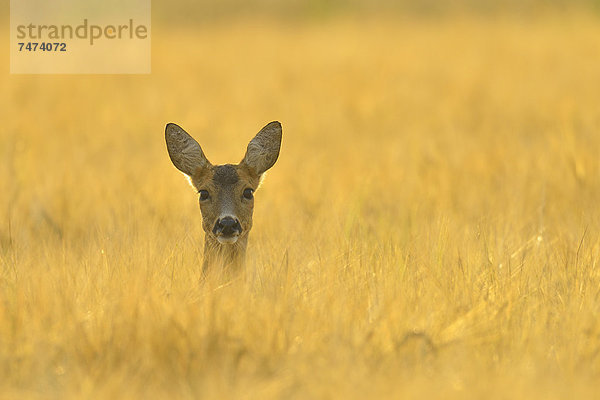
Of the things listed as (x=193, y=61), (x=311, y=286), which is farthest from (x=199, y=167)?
(x=193, y=61)

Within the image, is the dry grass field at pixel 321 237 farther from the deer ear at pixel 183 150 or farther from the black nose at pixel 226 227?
the deer ear at pixel 183 150

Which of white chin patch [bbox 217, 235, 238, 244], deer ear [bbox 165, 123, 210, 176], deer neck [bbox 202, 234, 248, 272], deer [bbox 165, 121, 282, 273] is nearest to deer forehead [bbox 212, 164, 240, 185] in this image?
deer [bbox 165, 121, 282, 273]

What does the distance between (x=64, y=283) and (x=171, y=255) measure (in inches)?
25.0

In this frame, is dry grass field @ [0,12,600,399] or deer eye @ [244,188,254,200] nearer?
dry grass field @ [0,12,600,399]

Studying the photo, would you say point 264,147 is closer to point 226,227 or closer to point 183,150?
point 183,150

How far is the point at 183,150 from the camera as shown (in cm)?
532

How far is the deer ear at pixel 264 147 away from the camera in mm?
5344

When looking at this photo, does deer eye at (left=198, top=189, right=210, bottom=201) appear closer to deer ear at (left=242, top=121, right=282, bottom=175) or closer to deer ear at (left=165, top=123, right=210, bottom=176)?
deer ear at (left=165, top=123, right=210, bottom=176)

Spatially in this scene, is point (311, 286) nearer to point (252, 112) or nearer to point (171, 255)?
point (171, 255)

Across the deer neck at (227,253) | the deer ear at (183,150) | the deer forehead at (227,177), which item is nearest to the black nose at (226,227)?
the deer neck at (227,253)

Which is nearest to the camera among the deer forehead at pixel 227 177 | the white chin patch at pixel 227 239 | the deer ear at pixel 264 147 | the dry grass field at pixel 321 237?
the dry grass field at pixel 321 237

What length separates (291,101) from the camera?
12.8 m

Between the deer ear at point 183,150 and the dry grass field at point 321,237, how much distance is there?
0.42 metres

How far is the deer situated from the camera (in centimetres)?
493
